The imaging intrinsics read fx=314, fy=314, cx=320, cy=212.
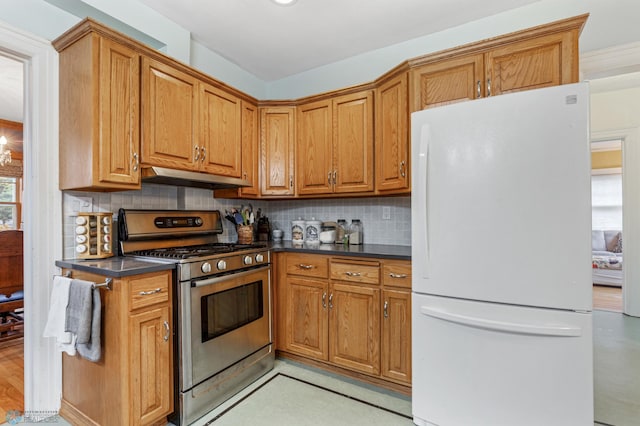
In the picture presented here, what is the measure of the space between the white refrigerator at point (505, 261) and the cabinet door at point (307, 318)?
2.67 ft

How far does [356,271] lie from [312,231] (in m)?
0.85

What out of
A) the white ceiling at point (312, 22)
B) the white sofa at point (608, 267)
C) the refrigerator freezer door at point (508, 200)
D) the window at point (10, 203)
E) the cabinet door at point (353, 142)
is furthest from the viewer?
the white sofa at point (608, 267)

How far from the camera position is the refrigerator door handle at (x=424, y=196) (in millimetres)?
1719

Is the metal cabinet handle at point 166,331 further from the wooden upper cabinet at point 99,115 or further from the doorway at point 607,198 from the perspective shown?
the doorway at point 607,198

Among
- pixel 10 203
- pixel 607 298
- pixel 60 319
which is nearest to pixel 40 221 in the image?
pixel 60 319

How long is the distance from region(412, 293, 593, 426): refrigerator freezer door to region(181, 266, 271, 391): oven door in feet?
3.82

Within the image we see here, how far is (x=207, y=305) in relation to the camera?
1949 millimetres

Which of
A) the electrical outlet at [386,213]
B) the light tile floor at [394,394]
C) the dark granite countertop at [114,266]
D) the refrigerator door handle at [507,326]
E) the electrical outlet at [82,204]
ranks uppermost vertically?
the electrical outlet at [82,204]

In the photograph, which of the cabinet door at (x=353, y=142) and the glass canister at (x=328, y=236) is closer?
the cabinet door at (x=353, y=142)

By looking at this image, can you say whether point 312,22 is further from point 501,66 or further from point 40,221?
point 40,221

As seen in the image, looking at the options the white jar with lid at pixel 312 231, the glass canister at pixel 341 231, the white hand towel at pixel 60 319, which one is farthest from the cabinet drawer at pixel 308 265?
the white hand towel at pixel 60 319

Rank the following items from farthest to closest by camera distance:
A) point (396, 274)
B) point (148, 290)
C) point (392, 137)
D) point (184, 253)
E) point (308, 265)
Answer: point (308, 265) < point (392, 137) < point (396, 274) < point (184, 253) < point (148, 290)

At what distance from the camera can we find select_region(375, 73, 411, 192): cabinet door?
2250 millimetres

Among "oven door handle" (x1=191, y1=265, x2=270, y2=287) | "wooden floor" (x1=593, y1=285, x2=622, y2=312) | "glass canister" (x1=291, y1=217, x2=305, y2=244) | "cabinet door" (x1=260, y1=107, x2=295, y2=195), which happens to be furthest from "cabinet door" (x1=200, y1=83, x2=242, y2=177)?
"wooden floor" (x1=593, y1=285, x2=622, y2=312)
